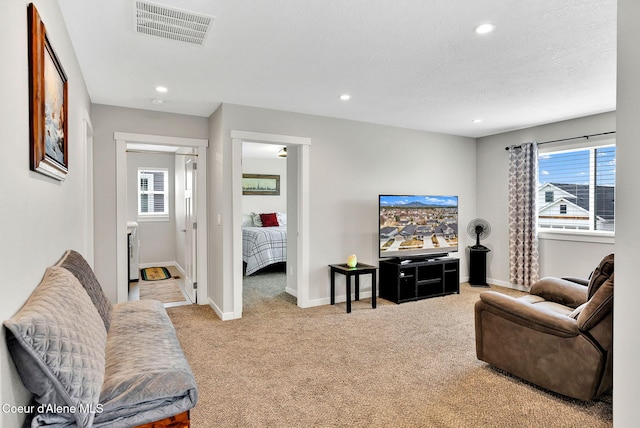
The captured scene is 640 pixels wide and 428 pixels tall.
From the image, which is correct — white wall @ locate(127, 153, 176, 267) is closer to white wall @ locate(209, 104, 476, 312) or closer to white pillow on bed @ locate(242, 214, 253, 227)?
white pillow on bed @ locate(242, 214, 253, 227)

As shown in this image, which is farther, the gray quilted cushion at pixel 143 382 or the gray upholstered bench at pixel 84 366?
the gray quilted cushion at pixel 143 382

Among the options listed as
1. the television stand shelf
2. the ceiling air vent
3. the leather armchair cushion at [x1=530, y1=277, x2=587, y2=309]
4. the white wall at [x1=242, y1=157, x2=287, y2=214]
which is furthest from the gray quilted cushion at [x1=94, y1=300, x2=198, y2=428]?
the white wall at [x1=242, y1=157, x2=287, y2=214]

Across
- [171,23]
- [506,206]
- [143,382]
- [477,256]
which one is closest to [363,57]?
[171,23]

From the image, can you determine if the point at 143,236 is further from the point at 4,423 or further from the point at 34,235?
the point at 4,423

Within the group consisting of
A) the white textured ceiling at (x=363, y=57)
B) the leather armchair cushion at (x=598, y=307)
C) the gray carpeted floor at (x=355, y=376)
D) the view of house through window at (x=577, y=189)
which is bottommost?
the gray carpeted floor at (x=355, y=376)

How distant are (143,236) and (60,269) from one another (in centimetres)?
619

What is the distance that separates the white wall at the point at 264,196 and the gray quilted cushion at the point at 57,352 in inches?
279

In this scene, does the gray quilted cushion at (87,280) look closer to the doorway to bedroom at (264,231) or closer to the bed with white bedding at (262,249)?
the doorway to bedroom at (264,231)

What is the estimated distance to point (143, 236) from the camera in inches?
293

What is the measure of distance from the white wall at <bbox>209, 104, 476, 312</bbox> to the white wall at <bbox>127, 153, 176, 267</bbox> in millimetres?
3518

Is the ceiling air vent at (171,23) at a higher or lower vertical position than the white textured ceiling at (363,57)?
lower

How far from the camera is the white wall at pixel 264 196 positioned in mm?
8570

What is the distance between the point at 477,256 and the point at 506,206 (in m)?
0.91

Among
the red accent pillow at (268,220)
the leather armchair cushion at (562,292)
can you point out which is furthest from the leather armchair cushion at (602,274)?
the red accent pillow at (268,220)
